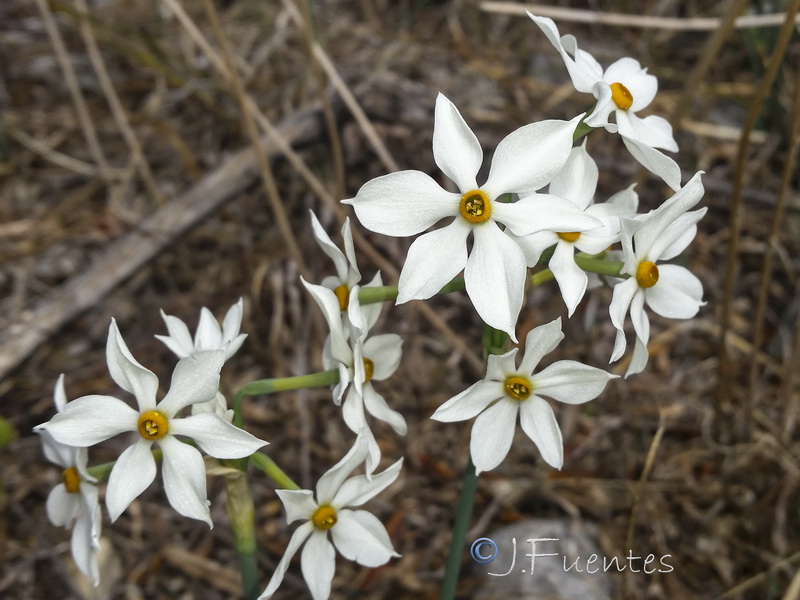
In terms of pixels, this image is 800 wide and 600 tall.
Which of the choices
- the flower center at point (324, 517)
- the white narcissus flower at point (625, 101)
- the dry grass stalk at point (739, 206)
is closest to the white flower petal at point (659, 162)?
the white narcissus flower at point (625, 101)

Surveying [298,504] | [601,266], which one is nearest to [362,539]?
[298,504]

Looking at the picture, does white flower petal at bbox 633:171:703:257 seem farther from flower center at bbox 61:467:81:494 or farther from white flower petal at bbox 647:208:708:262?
flower center at bbox 61:467:81:494

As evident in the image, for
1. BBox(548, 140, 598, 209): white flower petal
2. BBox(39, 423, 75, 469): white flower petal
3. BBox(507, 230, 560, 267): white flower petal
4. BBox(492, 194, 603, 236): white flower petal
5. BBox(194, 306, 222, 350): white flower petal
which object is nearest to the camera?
BBox(492, 194, 603, 236): white flower petal

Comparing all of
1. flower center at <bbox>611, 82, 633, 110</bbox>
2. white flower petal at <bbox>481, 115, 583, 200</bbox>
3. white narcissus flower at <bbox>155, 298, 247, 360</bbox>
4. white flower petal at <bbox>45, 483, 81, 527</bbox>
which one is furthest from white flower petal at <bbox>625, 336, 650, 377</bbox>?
white flower petal at <bbox>45, 483, 81, 527</bbox>

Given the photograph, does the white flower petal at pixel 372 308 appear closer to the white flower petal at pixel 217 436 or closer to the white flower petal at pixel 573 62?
the white flower petal at pixel 217 436

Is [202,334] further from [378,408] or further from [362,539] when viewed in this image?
[362,539]

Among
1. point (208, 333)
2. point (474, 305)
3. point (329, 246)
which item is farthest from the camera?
point (208, 333)
